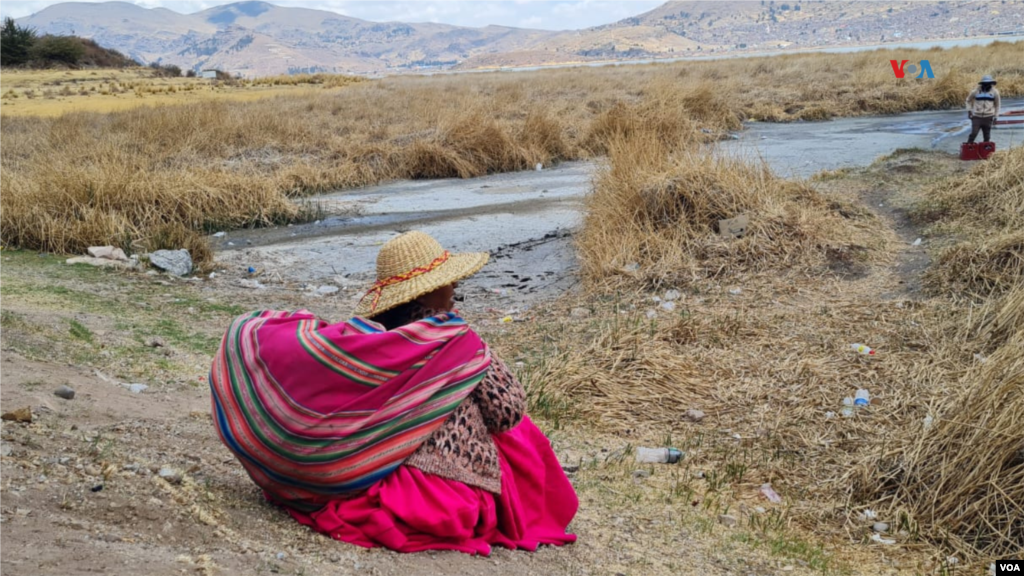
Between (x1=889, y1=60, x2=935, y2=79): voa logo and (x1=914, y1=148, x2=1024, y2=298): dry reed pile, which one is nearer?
(x1=914, y1=148, x2=1024, y2=298): dry reed pile

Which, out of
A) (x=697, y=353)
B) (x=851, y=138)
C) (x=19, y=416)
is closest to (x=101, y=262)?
(x=19, y=416)

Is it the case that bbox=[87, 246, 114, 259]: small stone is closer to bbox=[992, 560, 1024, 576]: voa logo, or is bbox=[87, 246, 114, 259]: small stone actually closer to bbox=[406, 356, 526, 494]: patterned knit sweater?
bbox=[406, 356, 526, 494]: patterned knit sweater

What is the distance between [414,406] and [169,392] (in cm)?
238

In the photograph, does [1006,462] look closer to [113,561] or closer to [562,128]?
[113,561]

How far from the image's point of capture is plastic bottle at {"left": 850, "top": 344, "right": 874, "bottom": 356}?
17.6 ft

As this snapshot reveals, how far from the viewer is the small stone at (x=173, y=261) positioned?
8148 mm

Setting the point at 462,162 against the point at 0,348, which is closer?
the point at 0,348

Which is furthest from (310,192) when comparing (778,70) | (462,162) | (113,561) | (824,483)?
(778,70)

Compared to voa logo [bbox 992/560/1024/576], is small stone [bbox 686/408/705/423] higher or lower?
lower

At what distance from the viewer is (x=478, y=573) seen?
2584 mm

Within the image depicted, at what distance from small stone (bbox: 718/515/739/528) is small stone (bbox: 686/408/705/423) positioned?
43.6 inches

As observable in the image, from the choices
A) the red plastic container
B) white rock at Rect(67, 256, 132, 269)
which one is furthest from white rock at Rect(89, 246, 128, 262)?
the red plastic container

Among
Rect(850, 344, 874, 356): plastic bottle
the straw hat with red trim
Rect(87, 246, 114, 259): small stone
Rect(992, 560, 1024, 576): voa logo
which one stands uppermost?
the straw hat with red trim

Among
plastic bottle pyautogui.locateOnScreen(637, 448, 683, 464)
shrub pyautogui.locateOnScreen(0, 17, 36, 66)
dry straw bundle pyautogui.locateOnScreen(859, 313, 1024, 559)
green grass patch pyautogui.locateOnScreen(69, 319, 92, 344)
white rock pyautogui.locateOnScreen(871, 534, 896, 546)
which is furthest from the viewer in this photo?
shrub pyautogui.locateOnScreen(0, 17, 36, 66)
